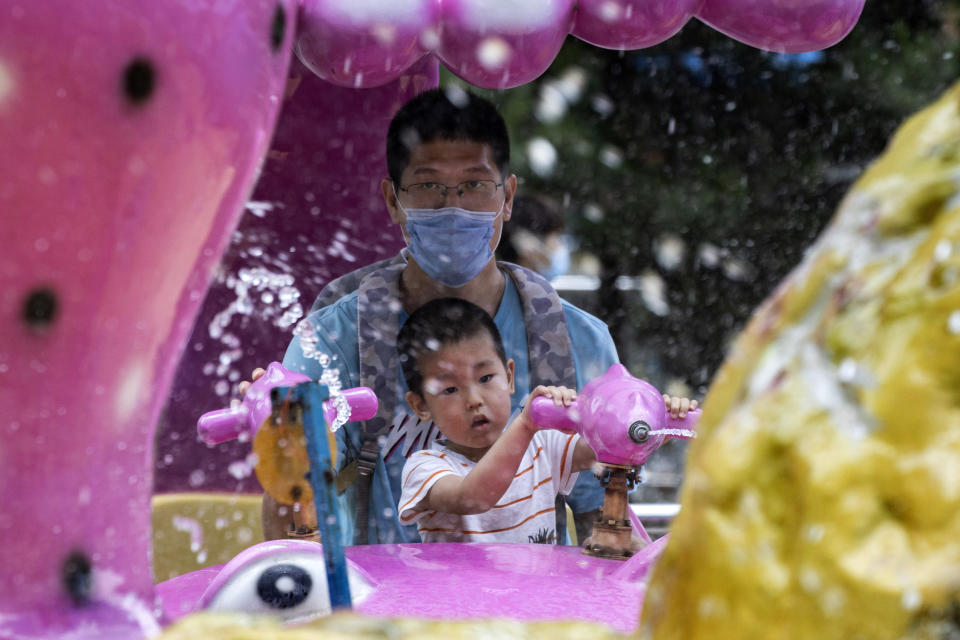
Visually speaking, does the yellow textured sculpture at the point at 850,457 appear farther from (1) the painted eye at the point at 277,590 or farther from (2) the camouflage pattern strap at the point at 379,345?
(2) the camouflage pattern strap at the point at 379,345

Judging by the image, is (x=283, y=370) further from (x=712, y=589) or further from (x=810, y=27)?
(x=712, y=589)

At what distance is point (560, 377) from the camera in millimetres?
2189

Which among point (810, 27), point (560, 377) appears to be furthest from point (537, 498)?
point (810, 27)

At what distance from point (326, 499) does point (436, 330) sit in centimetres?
123

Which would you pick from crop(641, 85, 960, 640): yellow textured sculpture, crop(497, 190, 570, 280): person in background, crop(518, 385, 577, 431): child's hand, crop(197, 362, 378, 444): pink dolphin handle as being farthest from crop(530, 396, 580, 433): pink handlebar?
crop(497, 190, 570, 280): person in background

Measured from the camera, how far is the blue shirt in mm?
2096

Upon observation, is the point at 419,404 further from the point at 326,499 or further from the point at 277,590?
the point at 326,499

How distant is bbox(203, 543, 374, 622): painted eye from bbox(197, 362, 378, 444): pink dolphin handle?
20 centimetres

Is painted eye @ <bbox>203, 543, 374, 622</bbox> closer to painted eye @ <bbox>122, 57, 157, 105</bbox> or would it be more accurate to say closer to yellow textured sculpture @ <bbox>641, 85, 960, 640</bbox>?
painted eye @ <bbox>122, 57, 157, 105</bbox>

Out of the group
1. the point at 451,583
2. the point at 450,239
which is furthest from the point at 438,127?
the point at 451,583

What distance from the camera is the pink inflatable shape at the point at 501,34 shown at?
1.38 metres

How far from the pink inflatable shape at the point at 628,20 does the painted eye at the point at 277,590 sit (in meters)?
0.84

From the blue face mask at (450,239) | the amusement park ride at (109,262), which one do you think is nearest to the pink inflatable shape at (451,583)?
the amusement park ride at (109,262)

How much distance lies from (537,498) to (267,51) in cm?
131
